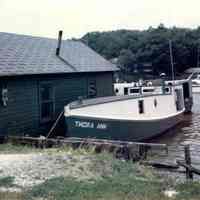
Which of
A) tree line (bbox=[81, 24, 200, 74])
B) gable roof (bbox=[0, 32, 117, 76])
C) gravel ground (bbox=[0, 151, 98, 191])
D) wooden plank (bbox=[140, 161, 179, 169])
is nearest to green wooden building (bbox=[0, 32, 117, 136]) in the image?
gable roof (bbox=[0, 32, 117, 76])

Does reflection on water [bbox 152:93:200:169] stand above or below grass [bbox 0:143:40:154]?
below

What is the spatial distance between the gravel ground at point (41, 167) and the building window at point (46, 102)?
5042 mm

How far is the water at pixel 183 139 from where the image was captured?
12.5 m

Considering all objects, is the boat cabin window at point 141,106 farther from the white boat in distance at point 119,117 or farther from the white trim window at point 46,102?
the white trim window at point 46,102

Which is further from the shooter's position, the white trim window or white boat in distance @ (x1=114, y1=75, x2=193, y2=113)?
white boat in distance @ (x1=114, y1=75, x2=193, y2=113)

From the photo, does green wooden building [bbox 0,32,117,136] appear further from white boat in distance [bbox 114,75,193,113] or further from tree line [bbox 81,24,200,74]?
tree line [bbox 81,24,200,74]

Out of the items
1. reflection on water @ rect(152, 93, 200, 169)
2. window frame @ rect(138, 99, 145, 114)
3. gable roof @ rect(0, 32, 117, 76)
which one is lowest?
reflection on water @ rect(152, 93, 200, 169)

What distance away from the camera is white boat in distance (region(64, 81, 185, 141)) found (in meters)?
13.0

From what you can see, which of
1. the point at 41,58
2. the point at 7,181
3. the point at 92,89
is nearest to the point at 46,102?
the point at 41,58

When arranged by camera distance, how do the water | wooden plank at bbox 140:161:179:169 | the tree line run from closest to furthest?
wooden plank at bbox 140:161:179:169
the water
the tree line

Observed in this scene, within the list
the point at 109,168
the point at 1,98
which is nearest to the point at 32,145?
the point at 1,98

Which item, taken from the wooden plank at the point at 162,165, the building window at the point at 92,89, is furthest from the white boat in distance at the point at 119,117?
the wooden plank at the point at 162,165

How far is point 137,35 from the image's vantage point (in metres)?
80.6

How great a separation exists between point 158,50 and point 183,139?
50974 millimetres
